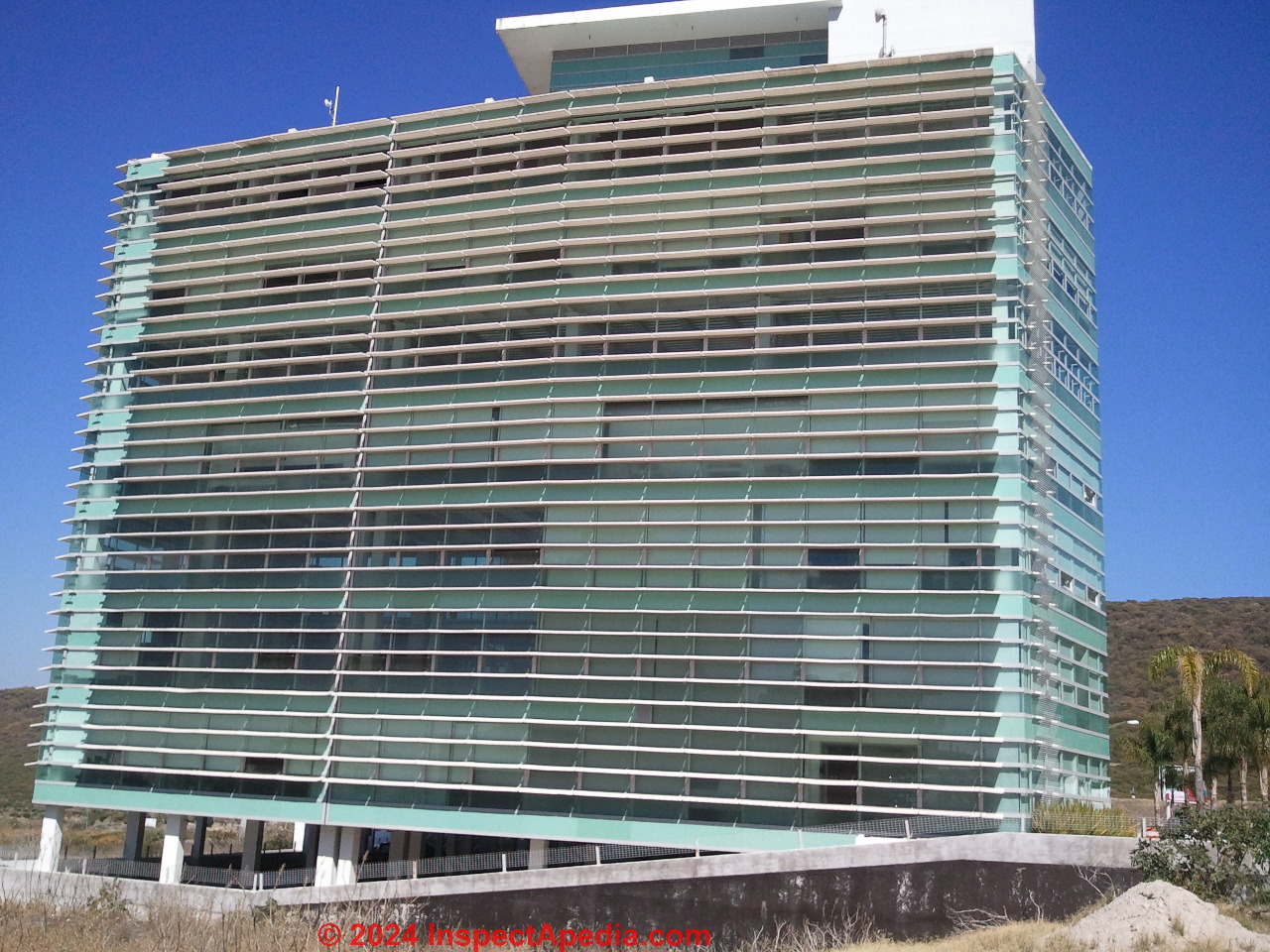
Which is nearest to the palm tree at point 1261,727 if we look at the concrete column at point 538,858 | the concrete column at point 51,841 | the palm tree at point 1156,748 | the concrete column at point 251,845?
the palm tree at point 1156,748

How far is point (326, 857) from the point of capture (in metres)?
53.0

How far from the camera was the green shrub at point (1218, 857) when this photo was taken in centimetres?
2988

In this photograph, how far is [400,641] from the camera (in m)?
53.7

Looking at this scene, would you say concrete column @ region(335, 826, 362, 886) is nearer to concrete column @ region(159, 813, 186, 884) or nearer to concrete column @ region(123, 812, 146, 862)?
concrete column @ region(159, 813, 186, 884)

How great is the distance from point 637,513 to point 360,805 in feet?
54.3

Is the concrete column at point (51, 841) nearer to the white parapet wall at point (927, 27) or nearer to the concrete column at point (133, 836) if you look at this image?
the concrete column at point (133, 836)

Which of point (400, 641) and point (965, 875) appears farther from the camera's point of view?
point (400, 641)

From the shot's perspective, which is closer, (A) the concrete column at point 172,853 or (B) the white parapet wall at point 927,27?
(A) the concrete column at point 172,853

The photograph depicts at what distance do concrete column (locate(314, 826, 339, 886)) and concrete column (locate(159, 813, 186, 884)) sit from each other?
6.33 metres

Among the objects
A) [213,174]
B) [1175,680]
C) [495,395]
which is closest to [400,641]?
[495,395]

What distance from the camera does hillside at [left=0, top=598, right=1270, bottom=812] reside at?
317 ft

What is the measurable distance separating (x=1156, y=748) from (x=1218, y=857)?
41417mm

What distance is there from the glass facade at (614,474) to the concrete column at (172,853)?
94 centimetres

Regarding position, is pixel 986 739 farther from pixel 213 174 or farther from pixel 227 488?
pixel 213 174
